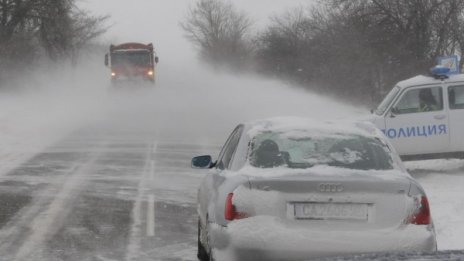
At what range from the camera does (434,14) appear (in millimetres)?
34938

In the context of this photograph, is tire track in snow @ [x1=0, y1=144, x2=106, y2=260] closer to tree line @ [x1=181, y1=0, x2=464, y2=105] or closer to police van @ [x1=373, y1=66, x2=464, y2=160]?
police van @ [x1=373, y1=66, x2=464, y2=160]

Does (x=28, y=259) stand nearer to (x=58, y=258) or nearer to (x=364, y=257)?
(x=58, y=258)

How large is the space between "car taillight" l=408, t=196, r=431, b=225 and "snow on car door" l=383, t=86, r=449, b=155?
7.83 m

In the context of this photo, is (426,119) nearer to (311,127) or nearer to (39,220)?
(39,220)

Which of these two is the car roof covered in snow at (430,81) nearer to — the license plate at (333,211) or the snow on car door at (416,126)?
the snow on car door at (416,126)

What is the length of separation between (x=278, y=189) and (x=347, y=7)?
33.9m

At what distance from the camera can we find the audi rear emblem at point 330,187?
17.3 feet

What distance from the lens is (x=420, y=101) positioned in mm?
13297

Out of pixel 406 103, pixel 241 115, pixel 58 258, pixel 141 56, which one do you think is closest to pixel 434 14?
pixel 241 115

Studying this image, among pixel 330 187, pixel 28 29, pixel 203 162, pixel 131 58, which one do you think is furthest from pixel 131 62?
pixel 330 187

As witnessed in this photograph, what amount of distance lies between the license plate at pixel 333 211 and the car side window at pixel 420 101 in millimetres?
8218

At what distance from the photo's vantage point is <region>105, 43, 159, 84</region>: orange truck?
3881 cm

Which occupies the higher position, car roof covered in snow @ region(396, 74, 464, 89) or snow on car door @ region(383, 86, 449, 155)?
car roof covered in snow @ region(396, 74, 464, 89)

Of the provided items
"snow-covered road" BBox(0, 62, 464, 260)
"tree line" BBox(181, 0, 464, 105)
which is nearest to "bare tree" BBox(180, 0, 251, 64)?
"tree line" BBox(181, 0, 464, 105)
